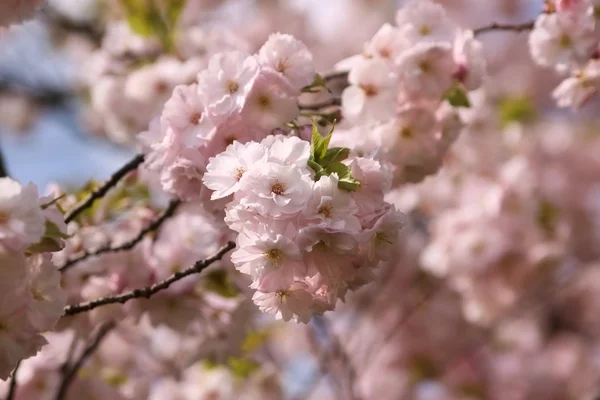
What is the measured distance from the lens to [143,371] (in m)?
2.59

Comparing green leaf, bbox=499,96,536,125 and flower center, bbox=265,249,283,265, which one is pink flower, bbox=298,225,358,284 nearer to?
flower center, bbox=265,249,283,265

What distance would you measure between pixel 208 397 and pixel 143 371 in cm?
32

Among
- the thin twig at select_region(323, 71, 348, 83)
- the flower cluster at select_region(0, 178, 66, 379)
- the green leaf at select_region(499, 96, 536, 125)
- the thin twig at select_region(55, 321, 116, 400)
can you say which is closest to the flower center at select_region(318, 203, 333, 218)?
the flower cluster at select_region(0, 178, 66, 379)

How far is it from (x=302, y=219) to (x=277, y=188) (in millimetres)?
60

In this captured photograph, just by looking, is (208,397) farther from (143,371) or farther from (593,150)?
(593,150)

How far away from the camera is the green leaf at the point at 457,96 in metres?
1.64

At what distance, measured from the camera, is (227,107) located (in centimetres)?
126

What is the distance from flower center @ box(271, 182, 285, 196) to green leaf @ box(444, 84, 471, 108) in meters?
0.71

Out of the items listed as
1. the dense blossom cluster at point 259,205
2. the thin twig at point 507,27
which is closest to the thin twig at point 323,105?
the dense blossom cluster at point 259,205

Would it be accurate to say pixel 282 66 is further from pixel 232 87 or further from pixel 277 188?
pixel 277 188

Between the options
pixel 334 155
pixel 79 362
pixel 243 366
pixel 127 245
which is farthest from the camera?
pixel 243 366

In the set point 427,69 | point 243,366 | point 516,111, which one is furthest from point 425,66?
point 516,111

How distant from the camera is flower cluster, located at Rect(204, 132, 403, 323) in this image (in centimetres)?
107

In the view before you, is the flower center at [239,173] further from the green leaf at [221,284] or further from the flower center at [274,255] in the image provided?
the green leaf at [221,284]
